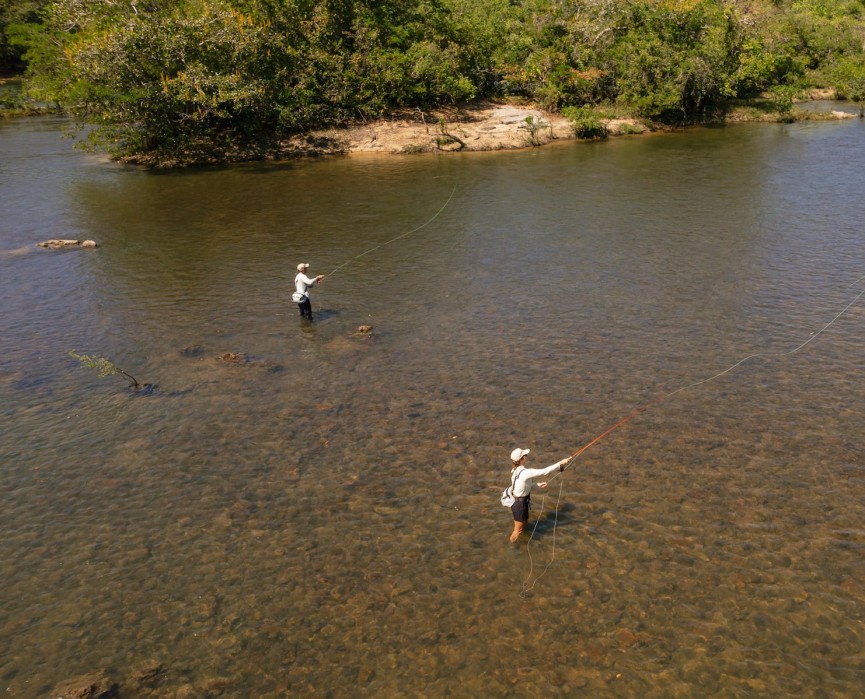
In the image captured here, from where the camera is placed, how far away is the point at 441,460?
45.5 ft

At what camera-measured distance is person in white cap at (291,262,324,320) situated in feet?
62.9

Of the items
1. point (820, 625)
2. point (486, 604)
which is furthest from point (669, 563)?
point (486, 604)

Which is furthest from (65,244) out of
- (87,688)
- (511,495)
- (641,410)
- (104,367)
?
(511,495)

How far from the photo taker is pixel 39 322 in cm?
2048

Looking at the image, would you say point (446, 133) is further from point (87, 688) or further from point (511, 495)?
point (87, 688)

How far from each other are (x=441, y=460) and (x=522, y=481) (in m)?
3.02

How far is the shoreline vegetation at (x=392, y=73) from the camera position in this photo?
120 ft

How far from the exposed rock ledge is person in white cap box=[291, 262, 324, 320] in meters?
24.7

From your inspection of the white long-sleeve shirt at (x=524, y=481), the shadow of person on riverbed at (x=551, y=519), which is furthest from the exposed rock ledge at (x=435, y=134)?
the white long-sleeve shirt at (x=524, y=481)

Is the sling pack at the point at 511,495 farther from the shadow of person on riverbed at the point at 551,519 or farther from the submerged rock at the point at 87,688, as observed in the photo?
the submerged rock at the point at 87,688

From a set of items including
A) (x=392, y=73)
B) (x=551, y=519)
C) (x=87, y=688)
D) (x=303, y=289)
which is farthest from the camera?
(x=392, y=73)

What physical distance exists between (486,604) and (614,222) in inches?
802

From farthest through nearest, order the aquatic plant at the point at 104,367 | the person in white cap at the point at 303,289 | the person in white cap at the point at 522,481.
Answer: the person in white cap at the point at 303,289
the aquatic plant at the point at 104,367
the person in white cap at the point at 522,481

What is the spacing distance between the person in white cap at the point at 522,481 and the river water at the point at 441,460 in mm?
594
